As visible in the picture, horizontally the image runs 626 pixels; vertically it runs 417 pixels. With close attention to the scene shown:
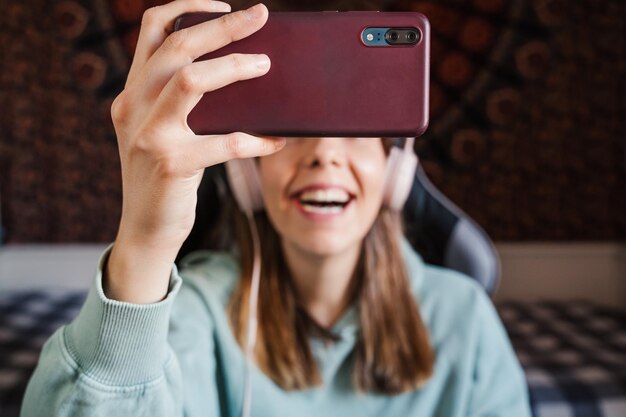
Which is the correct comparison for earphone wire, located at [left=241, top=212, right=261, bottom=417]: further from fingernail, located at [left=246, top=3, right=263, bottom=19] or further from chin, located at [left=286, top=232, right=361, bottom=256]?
fingernail, located at [left=246, top=3, right=263, bottom=19]

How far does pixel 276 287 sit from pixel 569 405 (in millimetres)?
964

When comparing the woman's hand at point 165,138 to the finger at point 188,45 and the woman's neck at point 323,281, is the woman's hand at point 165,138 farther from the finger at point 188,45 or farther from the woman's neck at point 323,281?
the woman's neck at point 323,281

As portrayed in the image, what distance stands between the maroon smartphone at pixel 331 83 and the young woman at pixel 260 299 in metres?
0.02

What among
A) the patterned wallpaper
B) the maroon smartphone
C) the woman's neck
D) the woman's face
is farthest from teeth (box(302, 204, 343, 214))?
the patterned wallpaper

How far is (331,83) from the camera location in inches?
20.9

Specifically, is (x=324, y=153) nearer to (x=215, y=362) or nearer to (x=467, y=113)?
(x=215, y=362)

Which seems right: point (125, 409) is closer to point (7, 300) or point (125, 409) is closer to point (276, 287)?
point (276, 287)

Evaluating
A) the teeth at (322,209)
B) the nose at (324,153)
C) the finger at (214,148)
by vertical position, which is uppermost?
the finger at (214,148)

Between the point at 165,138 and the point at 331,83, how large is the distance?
0.16 meters

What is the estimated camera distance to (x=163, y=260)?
1.73ft

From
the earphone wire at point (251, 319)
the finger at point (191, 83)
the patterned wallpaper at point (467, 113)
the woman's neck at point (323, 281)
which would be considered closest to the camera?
the finger at point (191, 83)

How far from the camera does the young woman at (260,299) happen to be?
483 millimetres

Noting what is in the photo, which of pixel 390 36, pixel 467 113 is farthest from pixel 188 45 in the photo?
pixel 467 113

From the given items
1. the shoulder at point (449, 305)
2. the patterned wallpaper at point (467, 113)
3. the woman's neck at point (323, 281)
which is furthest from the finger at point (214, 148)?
the patterned wallpaper at point (467, 113)
